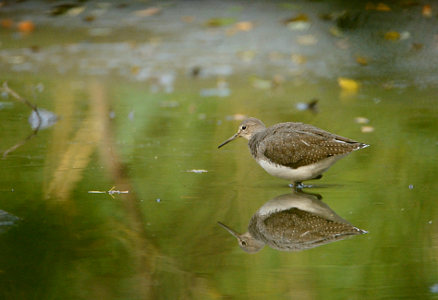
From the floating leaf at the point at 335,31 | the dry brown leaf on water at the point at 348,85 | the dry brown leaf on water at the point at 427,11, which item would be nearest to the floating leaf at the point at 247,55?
the floating leaf at the point at 335,31

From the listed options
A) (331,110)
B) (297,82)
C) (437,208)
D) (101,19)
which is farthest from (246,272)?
(101,19)

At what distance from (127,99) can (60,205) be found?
4448mm

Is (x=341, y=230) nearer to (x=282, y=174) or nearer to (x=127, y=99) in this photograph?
(x=282, y=174)

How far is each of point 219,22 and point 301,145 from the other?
7621mm

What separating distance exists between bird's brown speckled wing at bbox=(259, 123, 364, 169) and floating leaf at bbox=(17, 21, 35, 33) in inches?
351

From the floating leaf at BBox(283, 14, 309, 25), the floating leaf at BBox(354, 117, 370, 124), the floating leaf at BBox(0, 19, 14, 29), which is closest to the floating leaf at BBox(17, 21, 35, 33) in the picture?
the floating leaf at BBox(0, 19, 14, 29)

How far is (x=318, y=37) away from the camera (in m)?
12.6

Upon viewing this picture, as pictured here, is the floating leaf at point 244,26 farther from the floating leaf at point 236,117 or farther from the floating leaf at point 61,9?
the floating leaf at point 236,117

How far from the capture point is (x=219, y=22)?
13.5 metres

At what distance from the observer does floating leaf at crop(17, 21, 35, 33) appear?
47.0 ft

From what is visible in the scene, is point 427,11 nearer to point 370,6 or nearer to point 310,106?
point 370,6

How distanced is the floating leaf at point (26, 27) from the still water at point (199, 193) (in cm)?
341

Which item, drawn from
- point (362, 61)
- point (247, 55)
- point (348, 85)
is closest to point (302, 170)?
point (348, 85)

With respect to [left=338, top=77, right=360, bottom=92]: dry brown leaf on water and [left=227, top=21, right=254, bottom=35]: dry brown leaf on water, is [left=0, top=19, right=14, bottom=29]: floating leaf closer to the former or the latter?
[left=227, top=21, right=254, bottom=35]: dry brown leaf on water
